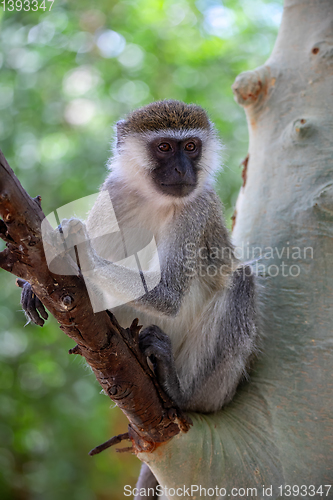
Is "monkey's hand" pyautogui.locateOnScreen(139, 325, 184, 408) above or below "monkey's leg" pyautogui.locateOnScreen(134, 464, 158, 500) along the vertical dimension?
above

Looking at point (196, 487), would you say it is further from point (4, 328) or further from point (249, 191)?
point (4, 328)

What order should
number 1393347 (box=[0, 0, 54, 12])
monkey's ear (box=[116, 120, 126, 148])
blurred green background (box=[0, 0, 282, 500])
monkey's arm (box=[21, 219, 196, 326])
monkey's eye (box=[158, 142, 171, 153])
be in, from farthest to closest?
blurred green background (box=[0, 0, 282, 500]), number 1393347 (box=[0, 0, 54, 12]), monkey's ear (box=[116, 120, 126, 148]), monkey's eye (box=[158, 142, 171, 153]), monkey's arm (box=[21, 219, 196, 326])

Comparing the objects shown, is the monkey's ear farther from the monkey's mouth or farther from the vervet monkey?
the monkey's mouth

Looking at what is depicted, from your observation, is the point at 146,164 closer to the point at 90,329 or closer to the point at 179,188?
the point at 179,188

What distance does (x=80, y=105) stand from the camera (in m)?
5.21

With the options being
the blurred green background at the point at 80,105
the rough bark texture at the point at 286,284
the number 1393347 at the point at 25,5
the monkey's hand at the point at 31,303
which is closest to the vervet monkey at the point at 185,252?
the rough bark texture at the point at 286,284

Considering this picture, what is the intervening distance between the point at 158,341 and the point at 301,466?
856mm

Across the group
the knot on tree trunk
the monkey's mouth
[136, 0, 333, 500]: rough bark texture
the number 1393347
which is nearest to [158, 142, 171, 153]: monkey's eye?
the monkey's mouth

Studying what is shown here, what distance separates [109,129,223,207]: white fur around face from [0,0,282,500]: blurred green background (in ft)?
6.84

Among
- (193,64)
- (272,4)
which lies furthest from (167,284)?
(272,4)

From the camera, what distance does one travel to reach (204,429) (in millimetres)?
2203

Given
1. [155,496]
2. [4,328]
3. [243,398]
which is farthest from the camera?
[4,328]

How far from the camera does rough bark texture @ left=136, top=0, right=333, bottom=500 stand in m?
2.11

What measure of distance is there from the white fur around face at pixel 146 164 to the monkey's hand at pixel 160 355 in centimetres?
76
